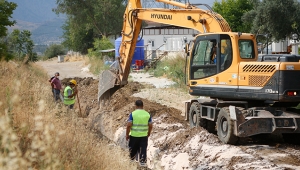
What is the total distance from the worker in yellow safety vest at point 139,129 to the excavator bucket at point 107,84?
7515mm

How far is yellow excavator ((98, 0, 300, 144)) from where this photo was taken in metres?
10.6

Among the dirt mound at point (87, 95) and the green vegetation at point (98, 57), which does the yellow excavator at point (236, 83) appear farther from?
the green vegetation at point (98, 57)

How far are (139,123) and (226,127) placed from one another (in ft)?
8.30

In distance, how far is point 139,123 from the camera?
9.81 meters

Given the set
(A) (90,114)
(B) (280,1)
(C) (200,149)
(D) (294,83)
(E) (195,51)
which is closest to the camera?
(D) (294,83)

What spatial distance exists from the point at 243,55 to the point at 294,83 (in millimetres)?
1558

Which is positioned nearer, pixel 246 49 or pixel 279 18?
pixel 246 49

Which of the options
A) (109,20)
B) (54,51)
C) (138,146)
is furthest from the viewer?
(54,51)

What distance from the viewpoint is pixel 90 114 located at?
20.0 m

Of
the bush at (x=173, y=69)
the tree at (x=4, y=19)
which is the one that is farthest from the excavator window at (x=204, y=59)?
the bush at (x=173, y=69)

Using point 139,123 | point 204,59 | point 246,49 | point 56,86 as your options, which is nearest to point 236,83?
point 246,49

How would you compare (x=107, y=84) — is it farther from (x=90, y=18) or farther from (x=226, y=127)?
(x=90, y=18)

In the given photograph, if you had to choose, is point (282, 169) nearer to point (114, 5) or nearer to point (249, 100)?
point (249, 100)

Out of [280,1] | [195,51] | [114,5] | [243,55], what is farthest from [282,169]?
[114,5]
